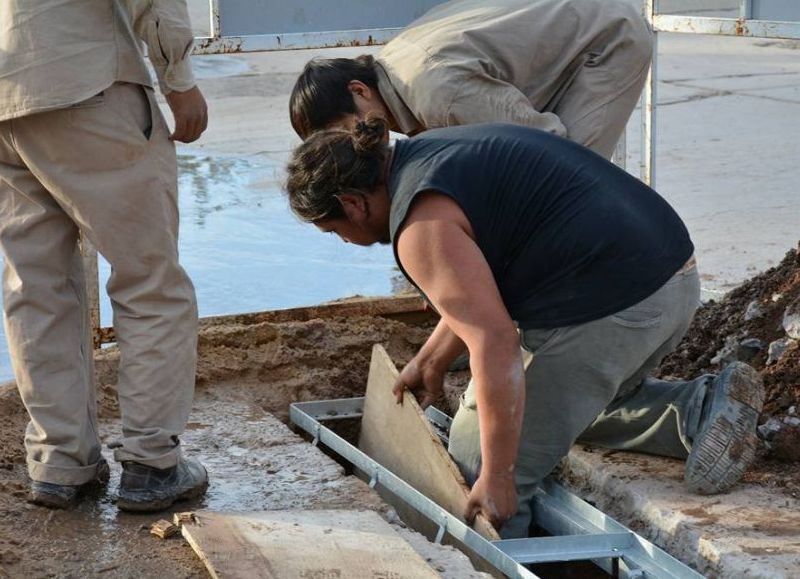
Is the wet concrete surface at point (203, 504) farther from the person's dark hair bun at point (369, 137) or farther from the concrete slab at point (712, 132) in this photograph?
the concrete slab at point (712, 132)

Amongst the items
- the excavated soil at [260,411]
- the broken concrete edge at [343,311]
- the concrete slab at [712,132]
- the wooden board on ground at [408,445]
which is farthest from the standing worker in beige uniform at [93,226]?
the concrete slab at [712,132]

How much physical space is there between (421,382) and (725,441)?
970mm

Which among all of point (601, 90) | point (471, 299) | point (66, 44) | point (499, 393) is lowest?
point (499, 393)

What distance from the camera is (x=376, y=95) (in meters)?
3.51

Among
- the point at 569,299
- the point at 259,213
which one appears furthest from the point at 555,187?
the point at 259,213

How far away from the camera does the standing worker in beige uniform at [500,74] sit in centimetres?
343

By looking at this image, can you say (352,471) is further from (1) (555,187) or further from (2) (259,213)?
(2) (259,213)

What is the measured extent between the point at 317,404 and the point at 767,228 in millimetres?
3470

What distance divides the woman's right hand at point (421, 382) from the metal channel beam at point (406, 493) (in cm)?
24

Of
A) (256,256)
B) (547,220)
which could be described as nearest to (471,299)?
(547,220)

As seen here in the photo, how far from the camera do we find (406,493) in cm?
348

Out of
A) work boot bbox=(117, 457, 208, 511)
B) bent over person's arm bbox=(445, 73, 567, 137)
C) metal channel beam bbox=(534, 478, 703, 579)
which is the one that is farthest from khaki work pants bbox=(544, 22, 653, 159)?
work boot bbox=(117, 457, 208, 511)

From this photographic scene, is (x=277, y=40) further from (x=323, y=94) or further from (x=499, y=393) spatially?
(x=499, y=393)

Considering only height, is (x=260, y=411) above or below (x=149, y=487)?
below
